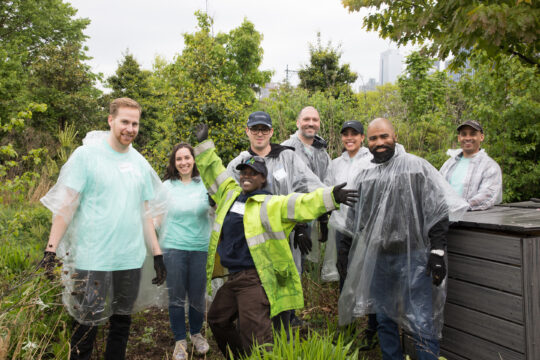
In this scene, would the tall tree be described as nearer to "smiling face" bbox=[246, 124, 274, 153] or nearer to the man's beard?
"smiling face" bbox=[246, 124, 274, 153]

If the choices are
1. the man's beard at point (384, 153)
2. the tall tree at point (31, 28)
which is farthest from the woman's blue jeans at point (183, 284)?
the tall tree at point (31, 28)

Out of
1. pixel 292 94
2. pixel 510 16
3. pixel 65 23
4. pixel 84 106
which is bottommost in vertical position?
pixel 510 16

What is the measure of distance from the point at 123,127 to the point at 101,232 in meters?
0.68

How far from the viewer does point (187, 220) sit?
3195 mm

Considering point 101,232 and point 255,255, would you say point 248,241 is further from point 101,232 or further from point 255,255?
point 101,232

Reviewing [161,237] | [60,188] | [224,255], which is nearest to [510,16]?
[224,255]

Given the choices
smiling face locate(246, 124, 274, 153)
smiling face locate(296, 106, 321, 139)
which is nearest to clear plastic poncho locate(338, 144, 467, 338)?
smiling face locate(246, 124, 274, 153)

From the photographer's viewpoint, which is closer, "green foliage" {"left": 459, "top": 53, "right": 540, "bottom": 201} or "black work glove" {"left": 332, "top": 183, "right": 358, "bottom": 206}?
"black work glove" {"left": 332, "top": 183, "right": 358, "bottom": 206}

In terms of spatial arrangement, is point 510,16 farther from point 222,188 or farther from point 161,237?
point 161,237

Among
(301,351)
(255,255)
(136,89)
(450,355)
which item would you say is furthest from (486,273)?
(136,89)

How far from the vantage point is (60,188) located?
233cm

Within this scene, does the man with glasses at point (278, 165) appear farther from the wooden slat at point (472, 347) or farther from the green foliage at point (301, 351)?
the wooden slat at point (472, 347)

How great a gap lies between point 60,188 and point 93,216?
0.25 meters

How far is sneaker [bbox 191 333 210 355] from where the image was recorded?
125 inches
